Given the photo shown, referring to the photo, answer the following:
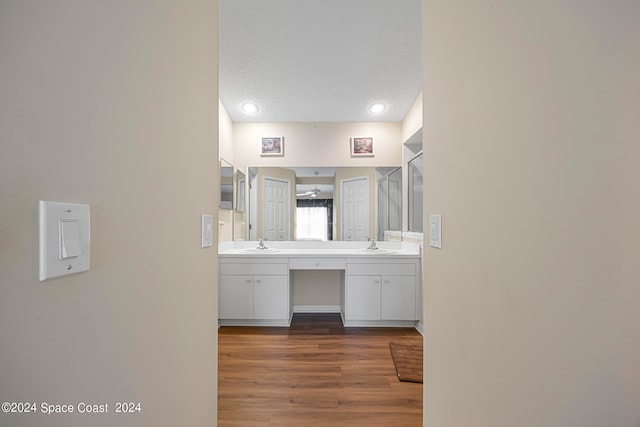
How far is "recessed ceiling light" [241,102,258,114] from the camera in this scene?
2.87m

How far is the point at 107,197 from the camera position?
0.51 metres

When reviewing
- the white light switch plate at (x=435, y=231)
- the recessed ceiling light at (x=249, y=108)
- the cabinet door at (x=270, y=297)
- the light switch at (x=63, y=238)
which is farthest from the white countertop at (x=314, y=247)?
the light switch at (x=63, y=238)

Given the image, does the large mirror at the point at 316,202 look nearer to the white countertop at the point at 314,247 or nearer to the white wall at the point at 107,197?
the white countertop at the point at 314,247

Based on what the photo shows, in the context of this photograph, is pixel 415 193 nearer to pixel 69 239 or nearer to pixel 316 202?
→ pixel 316 202

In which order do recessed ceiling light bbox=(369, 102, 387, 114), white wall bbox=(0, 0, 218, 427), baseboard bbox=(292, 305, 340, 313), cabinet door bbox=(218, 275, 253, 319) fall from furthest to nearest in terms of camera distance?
baseboard bbox=(292, 305, 340, 313) < recessed ceiling light bbox=(369, 102, 387, 114) < cabinet door bbox=(218, 275, 253, 319) < white wall bbox=(0, 0, 218, 427)

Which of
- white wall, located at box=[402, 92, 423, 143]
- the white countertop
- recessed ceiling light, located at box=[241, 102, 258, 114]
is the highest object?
recessed ceiling light, located at box=[241, 102, 258, 114]

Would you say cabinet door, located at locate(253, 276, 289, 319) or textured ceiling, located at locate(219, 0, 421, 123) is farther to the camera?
cabinet door, located at locate(253, 276, 289, 319)

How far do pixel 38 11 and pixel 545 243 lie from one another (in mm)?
954

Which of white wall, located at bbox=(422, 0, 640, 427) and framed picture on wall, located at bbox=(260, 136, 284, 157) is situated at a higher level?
framed picture on wall, located at bbox=(260, 136, 284, 157)

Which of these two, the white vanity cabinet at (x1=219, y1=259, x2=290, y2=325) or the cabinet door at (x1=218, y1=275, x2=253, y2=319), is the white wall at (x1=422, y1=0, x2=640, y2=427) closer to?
the white vanity cabinet at (x1=219, y1=259, x2=290, y2=325)

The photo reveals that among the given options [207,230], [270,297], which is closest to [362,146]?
[270,297]

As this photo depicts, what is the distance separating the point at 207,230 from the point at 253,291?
78.2 inches

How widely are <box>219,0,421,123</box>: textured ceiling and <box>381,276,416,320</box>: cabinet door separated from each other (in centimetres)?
188

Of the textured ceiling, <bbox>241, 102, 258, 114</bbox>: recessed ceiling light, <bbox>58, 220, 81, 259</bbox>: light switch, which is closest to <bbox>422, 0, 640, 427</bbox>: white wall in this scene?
<bbox>58, 220, 81, 259</bbox>: light switch
